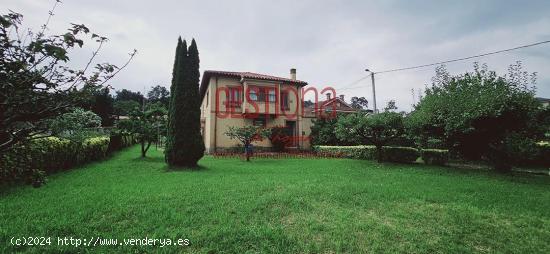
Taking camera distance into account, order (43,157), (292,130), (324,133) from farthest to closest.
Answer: (292,130), (324,133), (43,157)

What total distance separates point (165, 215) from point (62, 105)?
331 centimetres

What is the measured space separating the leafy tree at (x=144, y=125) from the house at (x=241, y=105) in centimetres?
434

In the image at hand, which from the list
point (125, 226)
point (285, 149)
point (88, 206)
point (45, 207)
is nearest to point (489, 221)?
point (125, 226)

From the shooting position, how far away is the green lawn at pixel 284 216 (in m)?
3.92

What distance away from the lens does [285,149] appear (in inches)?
834

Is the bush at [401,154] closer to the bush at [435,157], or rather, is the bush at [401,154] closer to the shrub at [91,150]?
the bush at [435,157]

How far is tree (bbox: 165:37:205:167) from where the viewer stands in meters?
11.7

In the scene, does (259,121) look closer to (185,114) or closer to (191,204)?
(185,114)

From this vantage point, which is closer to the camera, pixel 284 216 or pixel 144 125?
pixel 284 216

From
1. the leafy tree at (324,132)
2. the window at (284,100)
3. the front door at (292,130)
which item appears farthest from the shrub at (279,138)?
the leafy tree at (324,132)

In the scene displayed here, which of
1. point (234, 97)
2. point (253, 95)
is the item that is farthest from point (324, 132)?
point (234, 97)

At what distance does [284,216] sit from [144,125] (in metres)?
13.1

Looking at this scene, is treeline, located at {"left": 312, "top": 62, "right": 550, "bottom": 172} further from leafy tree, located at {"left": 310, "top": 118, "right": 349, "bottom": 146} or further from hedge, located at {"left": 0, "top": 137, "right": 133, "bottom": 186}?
hedge, located at {"left": 0, "top": 137, "right": 133, "bottom": 186}

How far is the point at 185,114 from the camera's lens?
39.6ft
